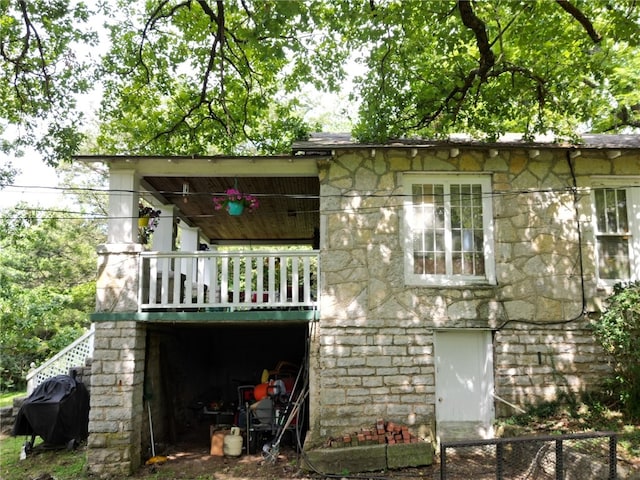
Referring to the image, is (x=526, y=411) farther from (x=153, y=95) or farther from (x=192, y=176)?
(x=153, y=95)

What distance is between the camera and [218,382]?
11898mm

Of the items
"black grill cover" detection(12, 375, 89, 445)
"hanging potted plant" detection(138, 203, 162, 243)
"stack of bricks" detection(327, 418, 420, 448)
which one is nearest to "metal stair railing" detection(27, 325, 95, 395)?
"black grill cover" detection(12, 375, 89, 445)

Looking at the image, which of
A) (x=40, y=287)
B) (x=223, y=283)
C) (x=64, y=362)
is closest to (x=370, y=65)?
(x=223, y=283)

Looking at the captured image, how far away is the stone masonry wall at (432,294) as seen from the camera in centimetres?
754

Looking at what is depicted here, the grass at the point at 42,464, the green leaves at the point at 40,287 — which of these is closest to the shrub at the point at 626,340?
the grass at the point at 42,464

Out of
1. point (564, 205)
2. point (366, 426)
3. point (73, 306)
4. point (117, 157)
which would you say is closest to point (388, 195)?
point (564, 205)

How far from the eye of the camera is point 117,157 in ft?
24.8

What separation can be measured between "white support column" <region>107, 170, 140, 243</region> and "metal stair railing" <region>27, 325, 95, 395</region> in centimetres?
540

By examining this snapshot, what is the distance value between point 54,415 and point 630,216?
10.4 m

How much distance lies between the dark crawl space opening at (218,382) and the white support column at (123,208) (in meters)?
1.65

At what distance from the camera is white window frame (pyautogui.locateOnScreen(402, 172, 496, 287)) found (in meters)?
7.78

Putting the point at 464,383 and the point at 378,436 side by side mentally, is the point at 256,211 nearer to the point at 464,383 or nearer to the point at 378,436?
the point at 378,436

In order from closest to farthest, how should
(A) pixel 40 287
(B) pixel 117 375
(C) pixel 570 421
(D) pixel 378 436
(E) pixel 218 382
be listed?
(C) pixel 570 421
(D) pixel 378 436
(B) pixel 117 375
(E) pixel 218 382
(A) pixel 40 287

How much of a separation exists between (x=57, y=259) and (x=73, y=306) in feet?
8.07
